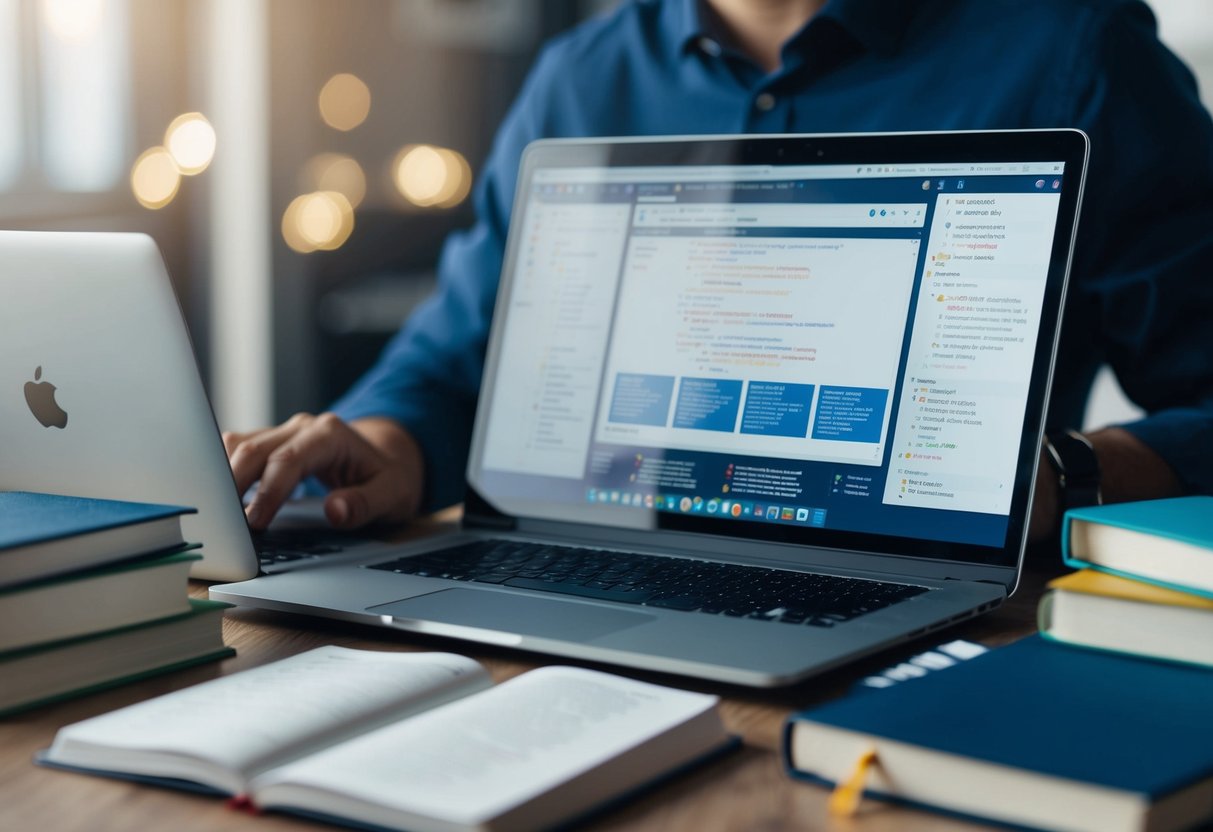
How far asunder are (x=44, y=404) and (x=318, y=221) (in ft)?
8.15

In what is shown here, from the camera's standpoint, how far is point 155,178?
3.05 meters

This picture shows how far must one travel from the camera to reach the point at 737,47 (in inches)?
56.1

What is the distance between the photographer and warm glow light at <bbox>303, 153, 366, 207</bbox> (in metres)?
3.24

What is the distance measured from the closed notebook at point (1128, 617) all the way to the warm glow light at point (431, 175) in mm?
2996

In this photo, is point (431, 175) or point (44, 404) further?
point (431, 175)

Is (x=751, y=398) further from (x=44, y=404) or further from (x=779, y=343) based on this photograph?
(x=44, y=404)

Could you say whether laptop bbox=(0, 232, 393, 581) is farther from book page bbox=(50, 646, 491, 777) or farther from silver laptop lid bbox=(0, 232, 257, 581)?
book page bbox=(50, 646, 491, 777)

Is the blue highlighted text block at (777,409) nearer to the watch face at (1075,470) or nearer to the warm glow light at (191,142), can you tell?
the watch face at (1075,470)

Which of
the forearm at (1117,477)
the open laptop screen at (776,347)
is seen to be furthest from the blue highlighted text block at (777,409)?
the forearm at (1117,477)

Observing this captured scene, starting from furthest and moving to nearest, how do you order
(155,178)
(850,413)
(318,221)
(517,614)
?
(318,221) < (155,178) < (850,413) < (517,614)

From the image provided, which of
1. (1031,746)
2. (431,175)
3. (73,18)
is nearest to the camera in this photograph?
(1031,746)

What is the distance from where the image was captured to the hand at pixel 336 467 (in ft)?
3.42

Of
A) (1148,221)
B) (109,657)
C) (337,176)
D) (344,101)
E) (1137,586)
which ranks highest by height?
(344,101)

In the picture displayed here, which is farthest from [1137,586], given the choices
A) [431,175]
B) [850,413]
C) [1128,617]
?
[431,175]
